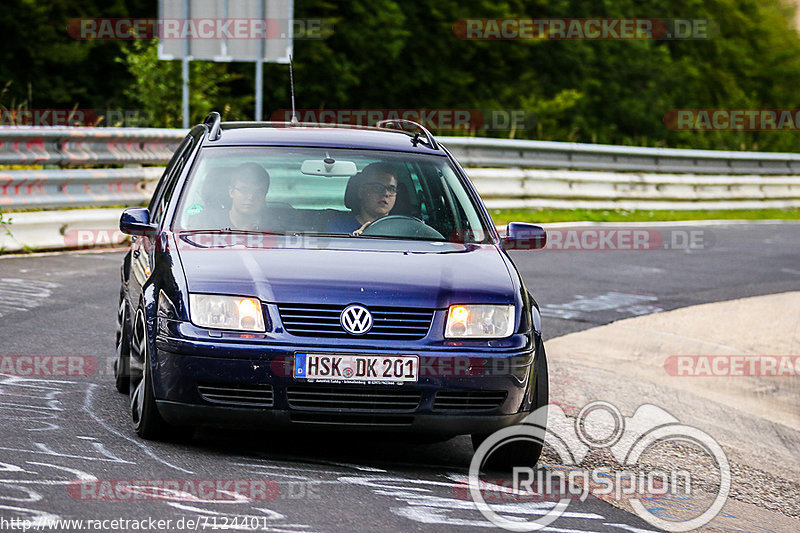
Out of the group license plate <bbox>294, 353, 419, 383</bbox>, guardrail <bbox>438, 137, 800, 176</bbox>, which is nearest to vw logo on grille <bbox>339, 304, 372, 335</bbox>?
license plate <bbox>294, 353, 419, 383</bbox>

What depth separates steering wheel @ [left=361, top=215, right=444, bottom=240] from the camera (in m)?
6.73

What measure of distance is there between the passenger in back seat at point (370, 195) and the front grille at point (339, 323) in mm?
1158

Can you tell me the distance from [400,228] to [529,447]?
134 cm

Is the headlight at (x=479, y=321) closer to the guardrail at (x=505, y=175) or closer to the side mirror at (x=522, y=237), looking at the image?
the side mirror at (x=522, y=237)

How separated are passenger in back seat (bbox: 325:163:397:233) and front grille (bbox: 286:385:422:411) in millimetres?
1347

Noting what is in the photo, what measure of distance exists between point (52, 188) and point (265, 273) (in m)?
8.50

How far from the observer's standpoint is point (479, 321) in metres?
5.84

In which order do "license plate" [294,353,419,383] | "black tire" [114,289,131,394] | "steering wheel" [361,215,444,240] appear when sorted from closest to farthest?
"license plate" [294,353,419,383] → "steering wheel" [361,215,444,240] → "black tire" [114,289,131,394]

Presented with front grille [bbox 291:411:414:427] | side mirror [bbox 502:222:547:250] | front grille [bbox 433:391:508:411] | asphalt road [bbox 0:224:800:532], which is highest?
side mirror [bbox 502:222:547:250]

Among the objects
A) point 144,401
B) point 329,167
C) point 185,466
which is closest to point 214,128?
point 329,167

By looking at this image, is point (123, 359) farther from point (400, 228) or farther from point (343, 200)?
point (400, 228)

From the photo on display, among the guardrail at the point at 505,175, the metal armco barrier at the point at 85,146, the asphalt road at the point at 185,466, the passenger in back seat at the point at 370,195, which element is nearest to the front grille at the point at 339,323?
the asphalt road at the point at 185,466

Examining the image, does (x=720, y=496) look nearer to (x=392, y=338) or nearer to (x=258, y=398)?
(x=392, y=338)

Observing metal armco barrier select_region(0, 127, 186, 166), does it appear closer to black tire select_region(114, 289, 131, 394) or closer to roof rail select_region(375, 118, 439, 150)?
roof rail select_region(375, 118, 439, 150)
